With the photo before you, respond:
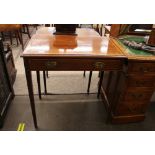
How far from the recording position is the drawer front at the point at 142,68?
1064 millimetres

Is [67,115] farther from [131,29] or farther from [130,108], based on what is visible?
[131,29]

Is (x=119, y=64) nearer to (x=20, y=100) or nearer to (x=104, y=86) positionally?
(x=104, y=86)

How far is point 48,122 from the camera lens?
4.69 ft

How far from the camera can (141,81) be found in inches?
46.3

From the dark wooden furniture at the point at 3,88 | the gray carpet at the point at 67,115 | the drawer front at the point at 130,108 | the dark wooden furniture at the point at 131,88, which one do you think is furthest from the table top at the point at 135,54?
the dark wooden furniture at the point at 3,88

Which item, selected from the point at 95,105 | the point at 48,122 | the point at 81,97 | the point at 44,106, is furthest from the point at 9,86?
the point at 95,105

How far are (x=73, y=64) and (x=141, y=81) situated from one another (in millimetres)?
562

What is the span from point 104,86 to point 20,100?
93 cm

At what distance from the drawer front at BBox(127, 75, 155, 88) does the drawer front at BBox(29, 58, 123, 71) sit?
202 mm

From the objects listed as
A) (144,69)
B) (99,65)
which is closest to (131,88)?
(144,69)

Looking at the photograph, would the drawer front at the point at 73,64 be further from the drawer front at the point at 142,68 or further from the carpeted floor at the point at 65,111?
the carpeted floor at the point at 65,111

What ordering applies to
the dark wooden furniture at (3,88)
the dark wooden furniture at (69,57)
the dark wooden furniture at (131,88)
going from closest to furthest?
the dark wooden furniture at (69,57)
the dark wooden furniture at (131,88)
the dark wooden furniture at (3,88)

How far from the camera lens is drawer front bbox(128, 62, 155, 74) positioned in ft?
3.49

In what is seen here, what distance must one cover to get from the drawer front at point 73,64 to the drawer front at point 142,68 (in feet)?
0.32
